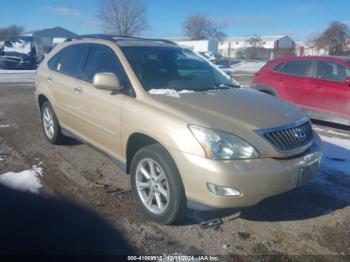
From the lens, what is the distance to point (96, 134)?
14.1ft

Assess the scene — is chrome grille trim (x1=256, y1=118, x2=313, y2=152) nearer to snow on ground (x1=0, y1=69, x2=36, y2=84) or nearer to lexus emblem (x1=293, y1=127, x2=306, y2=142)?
lexus emblem (x1=293, y1=127, x2=306, y2=142)

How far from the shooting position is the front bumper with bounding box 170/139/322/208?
2.91 m

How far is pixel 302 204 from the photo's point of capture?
398cm

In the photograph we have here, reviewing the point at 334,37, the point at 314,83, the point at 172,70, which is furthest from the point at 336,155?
the point at 334,37

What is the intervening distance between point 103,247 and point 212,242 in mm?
979

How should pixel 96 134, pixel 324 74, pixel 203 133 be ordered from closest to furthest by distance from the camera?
pixel 203 133 < pixel 96 134 < pixel 324 74

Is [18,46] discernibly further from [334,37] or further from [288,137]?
[334,37]

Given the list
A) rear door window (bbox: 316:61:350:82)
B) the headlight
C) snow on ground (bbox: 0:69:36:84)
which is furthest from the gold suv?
snow on ground (bbox: 0:69:36:84)

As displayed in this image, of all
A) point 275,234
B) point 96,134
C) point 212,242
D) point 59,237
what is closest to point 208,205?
point 212,242

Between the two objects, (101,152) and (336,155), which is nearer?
(101,152)

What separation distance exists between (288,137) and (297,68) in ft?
19.2

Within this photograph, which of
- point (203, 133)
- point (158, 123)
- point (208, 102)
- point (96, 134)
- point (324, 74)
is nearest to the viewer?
point (203, 133)

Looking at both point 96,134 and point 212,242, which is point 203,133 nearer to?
point 212,242

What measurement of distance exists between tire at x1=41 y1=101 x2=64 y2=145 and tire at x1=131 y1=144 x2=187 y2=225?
2.40 m
